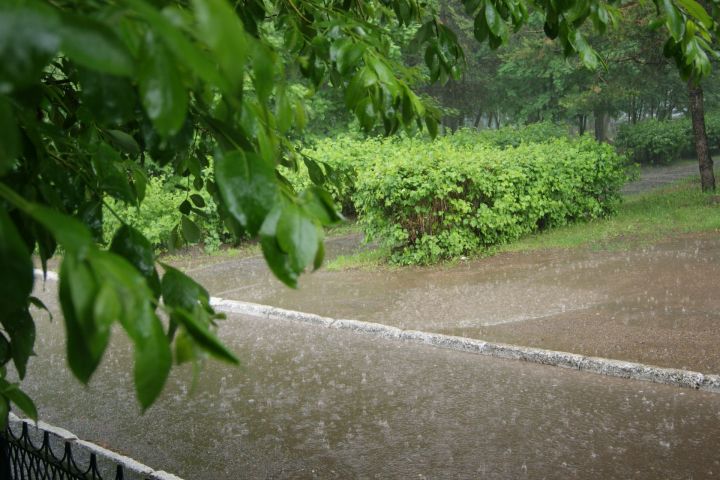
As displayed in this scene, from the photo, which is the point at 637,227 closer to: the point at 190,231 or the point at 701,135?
the point at 701,135

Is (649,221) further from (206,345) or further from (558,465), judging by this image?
(206,345)

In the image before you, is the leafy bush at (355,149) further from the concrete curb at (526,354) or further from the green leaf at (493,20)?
the green leaf at (493,20)

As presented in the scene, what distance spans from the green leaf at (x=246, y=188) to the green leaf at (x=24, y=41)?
0.36 m

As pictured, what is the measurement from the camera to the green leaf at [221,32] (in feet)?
2.30

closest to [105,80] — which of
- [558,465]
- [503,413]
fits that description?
[558,465]

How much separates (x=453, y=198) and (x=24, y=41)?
12468mm

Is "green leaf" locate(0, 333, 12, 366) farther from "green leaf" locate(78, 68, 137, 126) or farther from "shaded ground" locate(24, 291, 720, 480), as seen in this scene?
"shaded ground" locate(24, 291, 720, 480)

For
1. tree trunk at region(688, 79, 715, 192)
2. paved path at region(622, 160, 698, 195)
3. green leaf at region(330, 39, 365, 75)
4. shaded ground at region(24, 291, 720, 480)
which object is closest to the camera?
green leaf at region(330, 39, 365, 75)

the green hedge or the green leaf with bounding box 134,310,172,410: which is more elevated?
the green leaf with bounding box 134,310,172,410

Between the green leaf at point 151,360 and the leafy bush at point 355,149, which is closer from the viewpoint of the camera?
the green leaf at point 151,360

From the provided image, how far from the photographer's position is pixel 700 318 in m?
8.32

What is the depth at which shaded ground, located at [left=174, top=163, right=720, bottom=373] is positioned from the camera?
7891 mm

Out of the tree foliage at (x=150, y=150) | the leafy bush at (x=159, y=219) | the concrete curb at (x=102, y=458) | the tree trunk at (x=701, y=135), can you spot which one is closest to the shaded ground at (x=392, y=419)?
the concrete curb at (x=102, y=458)

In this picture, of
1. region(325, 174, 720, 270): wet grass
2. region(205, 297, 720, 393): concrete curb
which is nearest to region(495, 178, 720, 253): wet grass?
region(325, 174, 720, 270): wet grass
